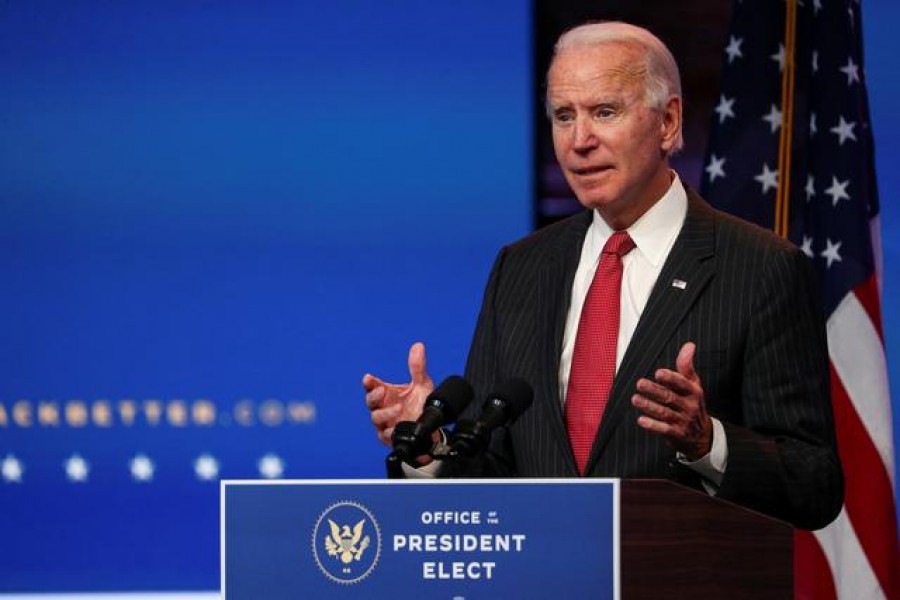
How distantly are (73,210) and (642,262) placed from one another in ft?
8.97

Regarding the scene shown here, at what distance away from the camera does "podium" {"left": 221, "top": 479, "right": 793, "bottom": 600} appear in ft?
5.41

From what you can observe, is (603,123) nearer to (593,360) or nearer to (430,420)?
(593,360)

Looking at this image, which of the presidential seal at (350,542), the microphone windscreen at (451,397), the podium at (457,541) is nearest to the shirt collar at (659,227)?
the microphone windscreen at (451,397)

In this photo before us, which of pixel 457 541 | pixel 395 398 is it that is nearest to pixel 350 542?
pixel 457 541

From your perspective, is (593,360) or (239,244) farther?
(239,244)

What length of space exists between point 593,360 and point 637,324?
98 mm

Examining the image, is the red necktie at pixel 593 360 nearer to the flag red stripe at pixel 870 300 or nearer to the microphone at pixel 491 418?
the microphone at pixel 491 418

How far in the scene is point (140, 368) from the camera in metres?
4.51

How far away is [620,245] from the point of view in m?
2.38

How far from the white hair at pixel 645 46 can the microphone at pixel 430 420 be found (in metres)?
0.72

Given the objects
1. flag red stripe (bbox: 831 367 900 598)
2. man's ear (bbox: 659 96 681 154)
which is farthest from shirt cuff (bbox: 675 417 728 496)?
flag red stripe (bbox: 831 367 900 598)

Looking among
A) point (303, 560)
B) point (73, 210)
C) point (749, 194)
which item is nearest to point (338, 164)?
point (73, 210)

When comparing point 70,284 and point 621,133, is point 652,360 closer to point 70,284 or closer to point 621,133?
point 621,133

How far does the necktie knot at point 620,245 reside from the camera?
7.80ft
